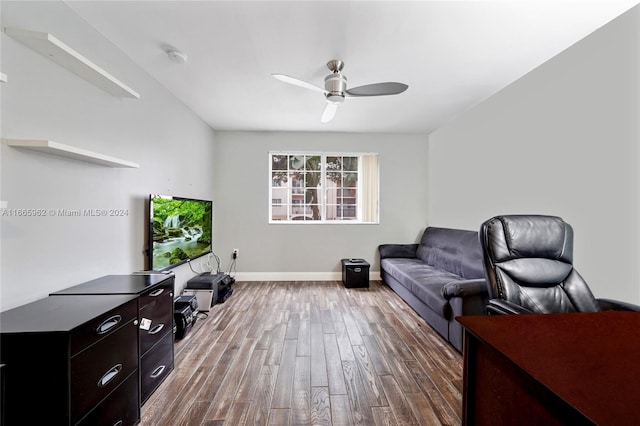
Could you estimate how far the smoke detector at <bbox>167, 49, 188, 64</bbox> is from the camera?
215cm

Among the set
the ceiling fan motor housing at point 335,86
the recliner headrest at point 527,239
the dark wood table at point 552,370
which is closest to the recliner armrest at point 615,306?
the recliner headrest at point 527,239

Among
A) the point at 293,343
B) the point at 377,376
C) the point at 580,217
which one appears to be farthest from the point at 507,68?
the point at 293,343

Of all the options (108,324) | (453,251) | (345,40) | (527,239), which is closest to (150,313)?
(108,324)

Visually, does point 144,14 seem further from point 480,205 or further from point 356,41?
point 480,205

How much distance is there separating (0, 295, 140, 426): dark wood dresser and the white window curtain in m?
3.83

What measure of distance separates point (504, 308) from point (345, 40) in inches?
84.3

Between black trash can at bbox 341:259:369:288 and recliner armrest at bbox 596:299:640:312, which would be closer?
recliner armrest at bbox 596:299:640:312

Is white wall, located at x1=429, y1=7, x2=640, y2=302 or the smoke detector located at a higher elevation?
the smoke detector

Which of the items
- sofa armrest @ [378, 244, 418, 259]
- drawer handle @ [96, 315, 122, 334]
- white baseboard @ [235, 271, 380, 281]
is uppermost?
drawer handle @ [96, 315, 122, 334]

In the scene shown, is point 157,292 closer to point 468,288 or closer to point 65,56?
point 65,56

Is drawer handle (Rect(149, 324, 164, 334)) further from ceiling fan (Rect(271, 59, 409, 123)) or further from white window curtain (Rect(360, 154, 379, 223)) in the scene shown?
white window curtain (Rect(360, 154, 379, 223))

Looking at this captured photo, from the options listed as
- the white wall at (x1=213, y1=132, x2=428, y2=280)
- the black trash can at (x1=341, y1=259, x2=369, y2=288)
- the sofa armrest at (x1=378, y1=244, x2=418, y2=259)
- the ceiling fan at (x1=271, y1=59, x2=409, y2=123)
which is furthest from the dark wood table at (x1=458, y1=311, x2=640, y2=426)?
the white wall at (x1=213, y1=132, x2=428, y2=280)

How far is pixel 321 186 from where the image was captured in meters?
4.64

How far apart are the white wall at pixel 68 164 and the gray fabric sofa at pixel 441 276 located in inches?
112
